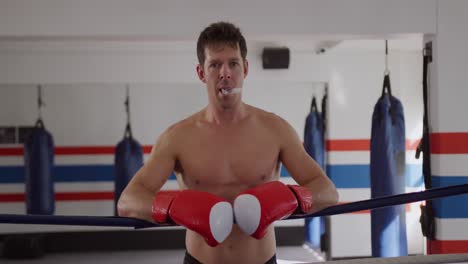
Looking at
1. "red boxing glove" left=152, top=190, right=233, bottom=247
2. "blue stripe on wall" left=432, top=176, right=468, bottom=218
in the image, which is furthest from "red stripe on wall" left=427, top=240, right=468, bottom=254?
"red boxing glove" left=152, top=190, right=233, bottom=247

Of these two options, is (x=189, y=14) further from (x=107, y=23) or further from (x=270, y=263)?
(x=270, y=263)

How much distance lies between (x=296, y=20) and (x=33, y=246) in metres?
4.59

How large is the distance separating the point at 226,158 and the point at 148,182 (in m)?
0.32

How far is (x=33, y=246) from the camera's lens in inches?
266

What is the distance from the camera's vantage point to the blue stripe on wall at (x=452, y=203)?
3.77m

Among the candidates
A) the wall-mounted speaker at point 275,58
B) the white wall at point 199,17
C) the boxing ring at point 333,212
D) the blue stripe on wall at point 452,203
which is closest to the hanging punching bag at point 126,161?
the wall-mounted speaker at point 275,58

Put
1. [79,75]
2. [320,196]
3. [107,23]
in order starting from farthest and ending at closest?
[79,75]
[107,23]
[320,196]

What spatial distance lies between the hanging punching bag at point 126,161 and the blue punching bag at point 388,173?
2918 millimetres

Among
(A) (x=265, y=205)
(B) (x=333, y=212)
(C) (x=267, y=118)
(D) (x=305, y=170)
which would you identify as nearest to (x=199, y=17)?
(C) (x=267, y=118)

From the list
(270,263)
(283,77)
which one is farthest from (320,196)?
(283,77)

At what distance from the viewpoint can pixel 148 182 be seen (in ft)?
7.18

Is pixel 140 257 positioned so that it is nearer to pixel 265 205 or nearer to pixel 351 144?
pixel 351 144

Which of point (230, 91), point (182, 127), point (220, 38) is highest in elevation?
point (220, 38)

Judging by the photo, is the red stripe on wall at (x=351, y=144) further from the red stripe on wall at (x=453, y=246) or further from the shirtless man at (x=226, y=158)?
the shirtless man at (x=226, y=158)
